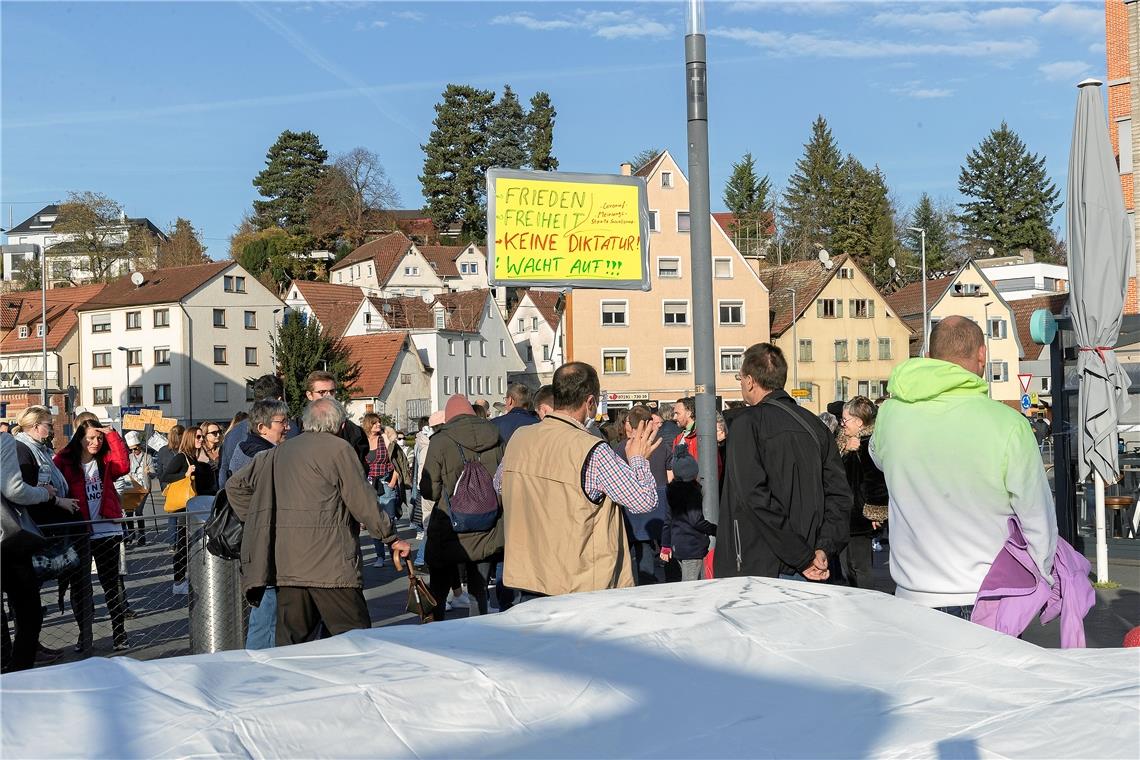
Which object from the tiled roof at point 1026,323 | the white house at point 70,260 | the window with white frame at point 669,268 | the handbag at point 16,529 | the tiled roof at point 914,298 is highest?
the white house at point 70,260

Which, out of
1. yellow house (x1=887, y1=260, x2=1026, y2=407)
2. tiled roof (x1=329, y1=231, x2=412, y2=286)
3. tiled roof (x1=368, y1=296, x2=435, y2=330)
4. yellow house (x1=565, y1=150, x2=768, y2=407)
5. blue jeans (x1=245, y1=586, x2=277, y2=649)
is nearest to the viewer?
blue jeans (x1=245, y1=586, x2=277, y2=649)

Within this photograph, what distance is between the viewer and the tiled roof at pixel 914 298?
86.7 m

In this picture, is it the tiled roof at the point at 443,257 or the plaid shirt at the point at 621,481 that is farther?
the tiled roof at the point at 443,257

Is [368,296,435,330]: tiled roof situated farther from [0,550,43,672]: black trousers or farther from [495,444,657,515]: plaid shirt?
[495,444,657,515]: plaid shirt

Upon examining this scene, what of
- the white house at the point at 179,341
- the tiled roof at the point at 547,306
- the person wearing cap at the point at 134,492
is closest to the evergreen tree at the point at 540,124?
the tiled roof at the point at 547,306

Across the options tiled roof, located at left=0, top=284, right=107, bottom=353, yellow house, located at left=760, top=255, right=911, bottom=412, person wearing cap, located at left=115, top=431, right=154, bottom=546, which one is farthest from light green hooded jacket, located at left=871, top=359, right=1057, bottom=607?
tiled roof, located at left=0, top=284, right=107, bottom=353

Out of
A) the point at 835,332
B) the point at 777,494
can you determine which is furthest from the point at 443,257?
the point at 777,494

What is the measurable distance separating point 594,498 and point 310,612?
73.3 inches

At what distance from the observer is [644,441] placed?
6469mm

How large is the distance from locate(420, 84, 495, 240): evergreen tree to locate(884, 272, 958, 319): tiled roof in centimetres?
4731

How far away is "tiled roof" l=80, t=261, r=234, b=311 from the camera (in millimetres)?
86438

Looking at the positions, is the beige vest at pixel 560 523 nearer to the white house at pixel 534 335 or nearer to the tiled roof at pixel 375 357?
the tiled roof at pixel 375 357

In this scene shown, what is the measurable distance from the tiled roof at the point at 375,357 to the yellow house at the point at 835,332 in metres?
28.1

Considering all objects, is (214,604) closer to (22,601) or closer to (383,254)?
(22,601)
